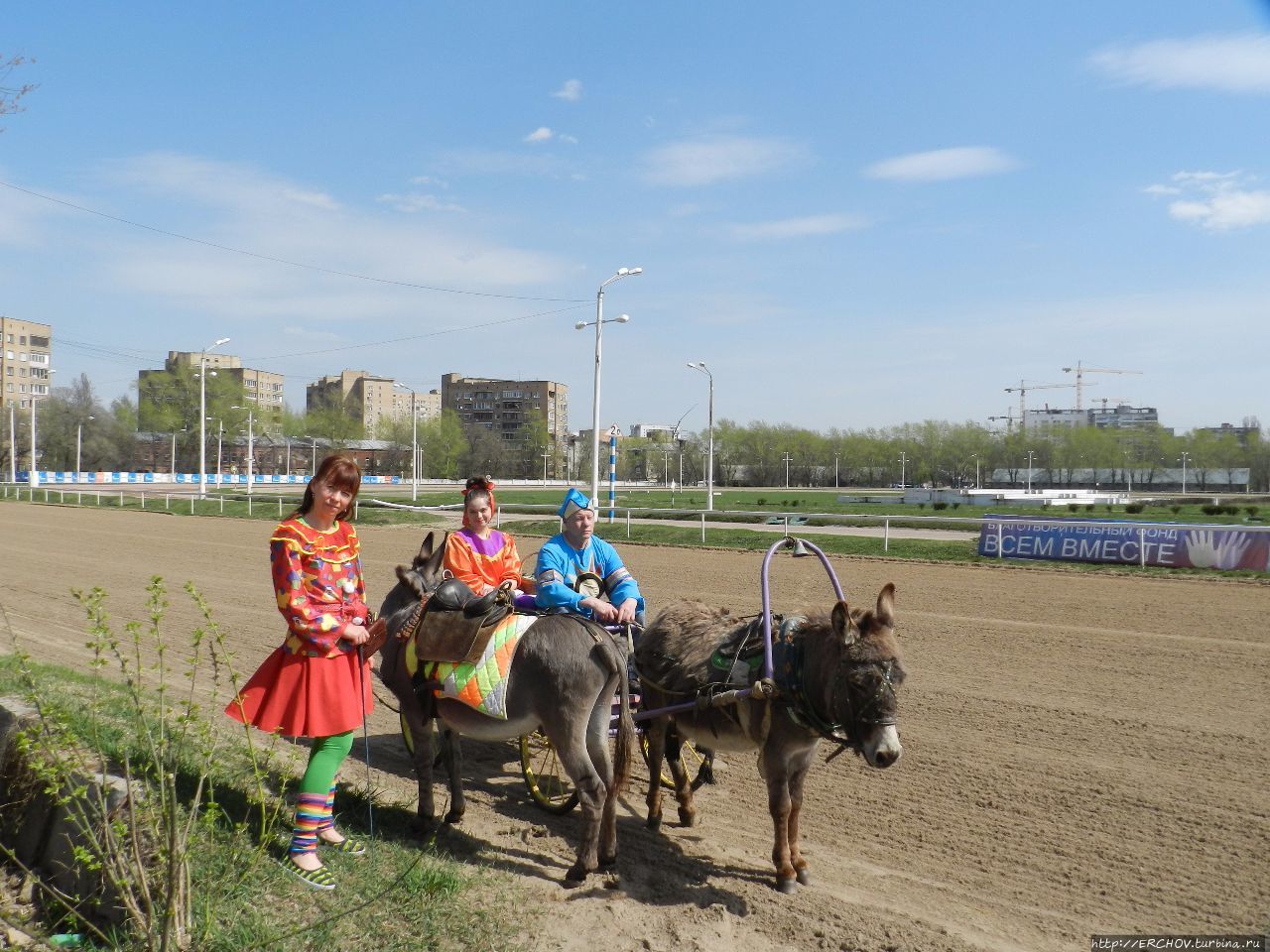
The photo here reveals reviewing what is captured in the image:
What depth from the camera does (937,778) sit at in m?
6.30

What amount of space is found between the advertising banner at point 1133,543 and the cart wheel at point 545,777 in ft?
48.0

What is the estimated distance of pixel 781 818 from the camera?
15.1 ft

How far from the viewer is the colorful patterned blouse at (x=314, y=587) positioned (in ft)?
13.1

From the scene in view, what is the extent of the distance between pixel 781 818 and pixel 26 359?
133781 millimetres

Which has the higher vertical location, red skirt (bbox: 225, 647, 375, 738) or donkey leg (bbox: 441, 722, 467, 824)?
red skirt (bbox: 225, 647, 375, 738)

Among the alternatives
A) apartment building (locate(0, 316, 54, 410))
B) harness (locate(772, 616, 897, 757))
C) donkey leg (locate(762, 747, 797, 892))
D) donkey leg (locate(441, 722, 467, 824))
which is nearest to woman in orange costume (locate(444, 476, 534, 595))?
donkey leg (locate(441, 722, 467, 824))

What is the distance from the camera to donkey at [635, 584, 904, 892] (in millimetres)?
4168

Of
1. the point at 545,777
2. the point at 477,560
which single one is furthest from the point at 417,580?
the point at 545,777

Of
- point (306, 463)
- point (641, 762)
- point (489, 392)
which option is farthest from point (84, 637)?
point (489, 392)

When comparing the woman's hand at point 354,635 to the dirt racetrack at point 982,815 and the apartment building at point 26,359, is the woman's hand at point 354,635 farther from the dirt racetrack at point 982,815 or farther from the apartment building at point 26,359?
the apartment building at point 26,359

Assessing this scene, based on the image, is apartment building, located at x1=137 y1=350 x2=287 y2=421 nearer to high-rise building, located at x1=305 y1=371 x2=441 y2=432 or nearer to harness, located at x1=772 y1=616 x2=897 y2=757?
high-rise building, located at x1=305 y1=371 x2=441 y2=432

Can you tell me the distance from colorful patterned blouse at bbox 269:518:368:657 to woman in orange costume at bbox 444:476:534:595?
4.50 ft

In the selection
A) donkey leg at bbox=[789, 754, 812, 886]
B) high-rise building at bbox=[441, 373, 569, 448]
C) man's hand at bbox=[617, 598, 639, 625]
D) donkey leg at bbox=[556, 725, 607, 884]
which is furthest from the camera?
high-rise building at bbox=[441, 373, 569, 448]

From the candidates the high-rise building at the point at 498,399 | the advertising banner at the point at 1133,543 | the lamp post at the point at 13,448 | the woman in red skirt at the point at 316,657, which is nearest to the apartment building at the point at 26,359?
the lamp post at the point at 13,448
